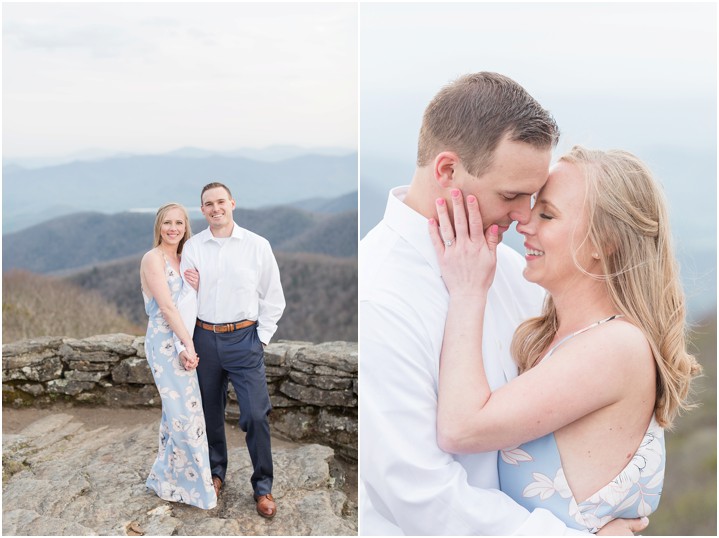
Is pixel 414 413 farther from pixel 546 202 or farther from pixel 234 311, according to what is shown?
pixel 234 311

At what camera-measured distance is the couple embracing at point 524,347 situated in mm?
2016

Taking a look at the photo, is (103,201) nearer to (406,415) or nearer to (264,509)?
(264,509)

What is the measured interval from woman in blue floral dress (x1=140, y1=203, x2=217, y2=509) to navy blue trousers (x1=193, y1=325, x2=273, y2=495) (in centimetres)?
7

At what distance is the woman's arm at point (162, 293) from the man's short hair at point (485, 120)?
1.74 meters

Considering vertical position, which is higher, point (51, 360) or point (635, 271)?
point (635, 271)

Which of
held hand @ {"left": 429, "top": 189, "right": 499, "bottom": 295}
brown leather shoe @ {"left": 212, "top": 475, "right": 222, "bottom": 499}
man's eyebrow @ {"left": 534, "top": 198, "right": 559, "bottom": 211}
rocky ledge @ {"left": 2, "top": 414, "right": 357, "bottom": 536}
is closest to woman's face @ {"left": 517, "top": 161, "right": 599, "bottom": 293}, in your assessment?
man's eyebrow @ {"left": 534, "top": 198, "right": 559, "bottom": 211}

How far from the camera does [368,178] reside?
3.52 m

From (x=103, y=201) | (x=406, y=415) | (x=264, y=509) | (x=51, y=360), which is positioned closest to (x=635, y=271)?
(x=406, y=415)

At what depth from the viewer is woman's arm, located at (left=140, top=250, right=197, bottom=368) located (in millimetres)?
3473

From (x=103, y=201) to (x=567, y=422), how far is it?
394 cm

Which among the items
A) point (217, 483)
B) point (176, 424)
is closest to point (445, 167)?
point (176, 424)

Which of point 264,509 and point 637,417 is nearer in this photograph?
point 637,417

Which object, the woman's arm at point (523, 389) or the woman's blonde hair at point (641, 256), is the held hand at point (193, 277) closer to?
the woman's arm at point (523, 389)

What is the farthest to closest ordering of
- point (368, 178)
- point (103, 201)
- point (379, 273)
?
point (103, 201) → point (368, 178) → point (379, 273)
